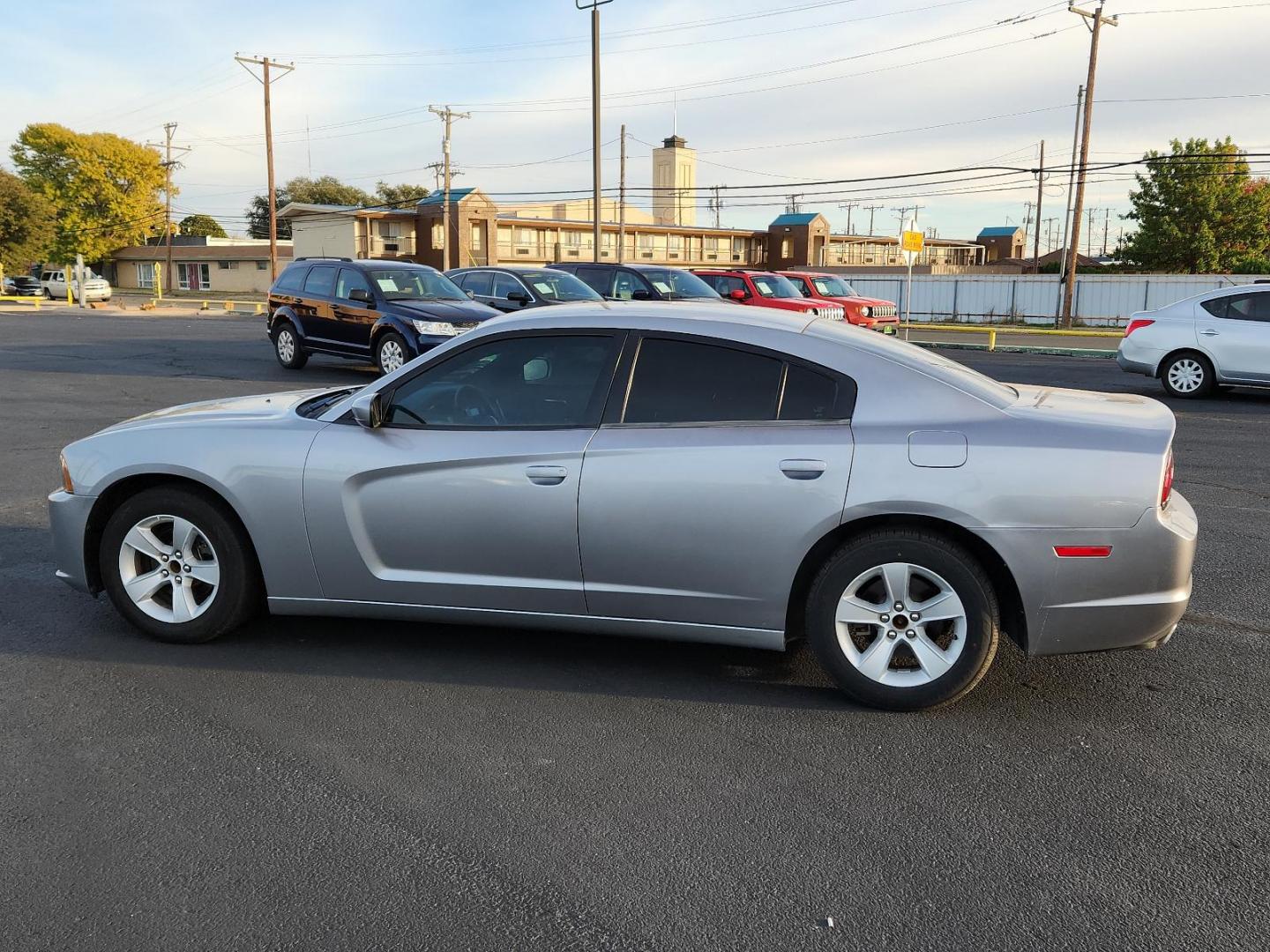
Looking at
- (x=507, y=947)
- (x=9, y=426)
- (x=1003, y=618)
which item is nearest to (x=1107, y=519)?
(x=1003, y=618)

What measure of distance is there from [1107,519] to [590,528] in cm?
196

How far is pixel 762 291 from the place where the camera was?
2406 cm

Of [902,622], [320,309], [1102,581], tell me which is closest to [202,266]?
[320,309]

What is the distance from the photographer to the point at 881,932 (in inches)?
110

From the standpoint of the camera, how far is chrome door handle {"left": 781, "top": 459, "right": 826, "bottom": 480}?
4.05 meters

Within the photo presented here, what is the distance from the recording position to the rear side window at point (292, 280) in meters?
16.9

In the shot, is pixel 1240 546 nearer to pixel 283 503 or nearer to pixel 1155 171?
pixel 283 503

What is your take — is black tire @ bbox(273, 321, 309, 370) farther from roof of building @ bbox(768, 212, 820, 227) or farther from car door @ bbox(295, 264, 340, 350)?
roof of building @ bbox(768, 212, 820, 227)

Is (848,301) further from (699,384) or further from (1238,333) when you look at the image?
(699,384)

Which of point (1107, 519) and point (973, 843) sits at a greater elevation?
point (1107, 519)

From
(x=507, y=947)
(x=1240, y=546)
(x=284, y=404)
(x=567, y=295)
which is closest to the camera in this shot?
(x=507, y=947)

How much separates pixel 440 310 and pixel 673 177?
71488 millimetres

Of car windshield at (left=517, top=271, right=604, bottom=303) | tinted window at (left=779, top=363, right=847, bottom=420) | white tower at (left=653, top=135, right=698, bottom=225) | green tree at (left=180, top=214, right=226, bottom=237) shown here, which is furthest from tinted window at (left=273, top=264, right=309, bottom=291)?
green tree at (left=180, top=214, right=226, bottom=237)

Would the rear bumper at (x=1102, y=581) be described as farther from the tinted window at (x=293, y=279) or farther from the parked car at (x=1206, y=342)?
the tinted window at (x=293, y=279)
